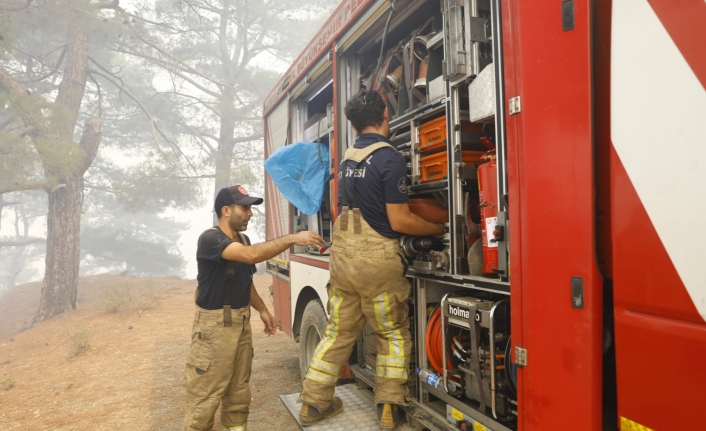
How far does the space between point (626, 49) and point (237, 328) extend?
8.72 feet

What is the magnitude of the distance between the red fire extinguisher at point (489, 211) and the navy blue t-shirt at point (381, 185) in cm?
60

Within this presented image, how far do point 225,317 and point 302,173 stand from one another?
1643mm

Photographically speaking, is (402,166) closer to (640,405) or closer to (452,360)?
(452,360)

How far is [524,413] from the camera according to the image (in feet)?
6.05

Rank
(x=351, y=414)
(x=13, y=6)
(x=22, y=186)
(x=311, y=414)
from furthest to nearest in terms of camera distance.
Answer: (x=13, y=6) < (x=22, y=186) < (x=351, y=414) < (x=311, y=414)

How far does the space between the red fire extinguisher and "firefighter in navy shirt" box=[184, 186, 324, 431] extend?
1.18 m

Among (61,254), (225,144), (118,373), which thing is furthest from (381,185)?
(225,144)

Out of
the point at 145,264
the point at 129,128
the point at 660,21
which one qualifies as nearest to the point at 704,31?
the point at 660,21

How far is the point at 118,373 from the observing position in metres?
7.14

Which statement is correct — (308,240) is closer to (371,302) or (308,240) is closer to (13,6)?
(371,302)

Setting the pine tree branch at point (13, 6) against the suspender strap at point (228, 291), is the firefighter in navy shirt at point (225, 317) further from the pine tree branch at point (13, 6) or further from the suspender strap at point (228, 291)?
the pine tree branch at point (13, 6)

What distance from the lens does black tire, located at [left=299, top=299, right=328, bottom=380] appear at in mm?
4027

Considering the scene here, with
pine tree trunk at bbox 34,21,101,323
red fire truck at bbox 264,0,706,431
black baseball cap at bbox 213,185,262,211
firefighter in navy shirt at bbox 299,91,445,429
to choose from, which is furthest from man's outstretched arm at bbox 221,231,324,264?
pine tree trunk at bbox 34,21,101,323

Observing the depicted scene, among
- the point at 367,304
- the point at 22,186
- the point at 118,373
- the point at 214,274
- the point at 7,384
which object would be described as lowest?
the point at 7,384
